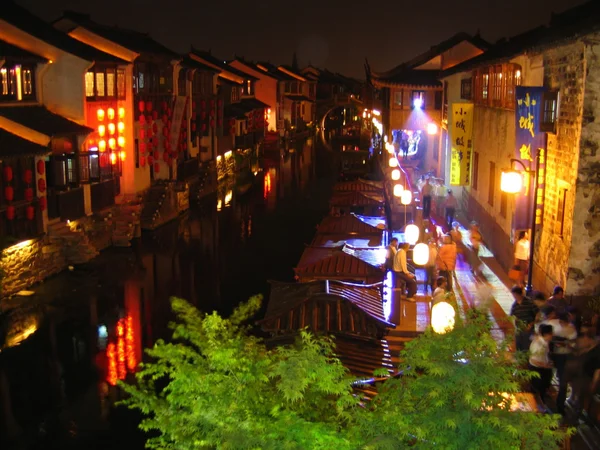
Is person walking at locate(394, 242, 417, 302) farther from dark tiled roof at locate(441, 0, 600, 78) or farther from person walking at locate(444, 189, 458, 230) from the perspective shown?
person walking at locate(444, 189, 458, 230)

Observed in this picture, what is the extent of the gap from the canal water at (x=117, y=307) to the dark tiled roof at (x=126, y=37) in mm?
9504

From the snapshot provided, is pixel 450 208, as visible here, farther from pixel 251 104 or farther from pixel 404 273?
pixel 251 104

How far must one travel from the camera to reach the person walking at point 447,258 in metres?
20.6

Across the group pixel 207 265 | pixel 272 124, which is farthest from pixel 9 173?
pixel 272 124

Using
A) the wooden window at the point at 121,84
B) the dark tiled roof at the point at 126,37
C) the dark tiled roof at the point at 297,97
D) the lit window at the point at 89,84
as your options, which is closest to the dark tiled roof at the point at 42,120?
the lit window at the point at 89,84

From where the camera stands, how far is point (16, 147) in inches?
979

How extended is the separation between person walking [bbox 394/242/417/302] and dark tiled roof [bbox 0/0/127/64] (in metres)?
17.3

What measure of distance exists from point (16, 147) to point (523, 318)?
18185mm

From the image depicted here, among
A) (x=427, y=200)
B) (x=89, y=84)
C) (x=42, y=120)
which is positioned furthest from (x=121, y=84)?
(x=427, y=200)

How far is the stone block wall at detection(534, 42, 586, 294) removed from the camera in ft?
53.8

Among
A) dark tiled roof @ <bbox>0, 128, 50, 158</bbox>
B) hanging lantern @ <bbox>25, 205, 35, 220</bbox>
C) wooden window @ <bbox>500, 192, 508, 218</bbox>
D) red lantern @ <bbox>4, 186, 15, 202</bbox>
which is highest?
dark tiled roof @ <bbox>0, 128, 50, 158</bbox>

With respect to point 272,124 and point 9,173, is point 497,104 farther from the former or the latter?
point 272,124

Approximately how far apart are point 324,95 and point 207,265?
97.9 m

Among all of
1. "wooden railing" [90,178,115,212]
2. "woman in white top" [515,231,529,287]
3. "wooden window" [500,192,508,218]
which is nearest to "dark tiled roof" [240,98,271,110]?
"wooden railing" [90,178,115,212]
